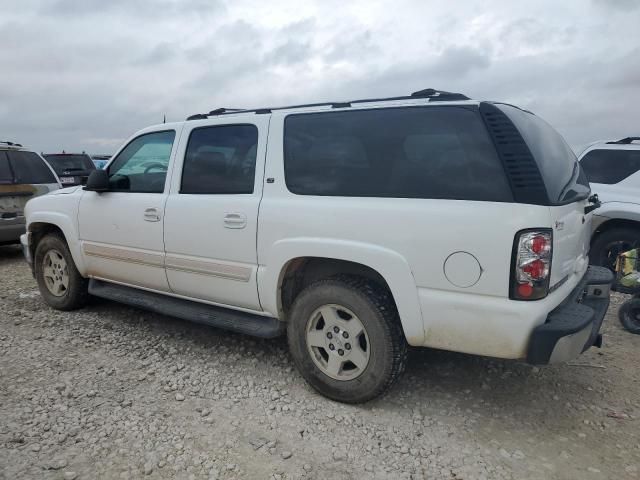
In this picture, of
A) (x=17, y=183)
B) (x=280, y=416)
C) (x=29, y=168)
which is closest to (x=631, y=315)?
(x=280, y=416)

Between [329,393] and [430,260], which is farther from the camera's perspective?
[329,393]

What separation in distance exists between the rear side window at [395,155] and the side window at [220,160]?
0.33 meters

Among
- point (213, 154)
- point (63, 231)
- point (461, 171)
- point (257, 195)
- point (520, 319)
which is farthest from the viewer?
point (63, 231)

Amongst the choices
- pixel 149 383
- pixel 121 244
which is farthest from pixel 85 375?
pixel 121 244

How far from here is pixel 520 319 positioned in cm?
251

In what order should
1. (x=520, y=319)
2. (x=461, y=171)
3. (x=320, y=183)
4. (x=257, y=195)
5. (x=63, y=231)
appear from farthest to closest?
1. (x=63, y=231)
2. (x=257, y=195)
3. (x=320, y=183)
4. (x=461, y=171)
5. (x=520, y=319)

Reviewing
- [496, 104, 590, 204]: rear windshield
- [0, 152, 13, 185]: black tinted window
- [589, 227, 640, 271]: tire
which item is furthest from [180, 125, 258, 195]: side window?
[0, 152, 13, 185]: black tinted window

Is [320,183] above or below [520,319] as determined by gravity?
above

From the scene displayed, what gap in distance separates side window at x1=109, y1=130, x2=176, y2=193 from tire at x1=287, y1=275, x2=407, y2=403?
5.66ft

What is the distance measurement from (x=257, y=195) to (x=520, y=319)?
186 centimetres

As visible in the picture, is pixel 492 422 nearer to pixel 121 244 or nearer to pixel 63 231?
pixel 121 244

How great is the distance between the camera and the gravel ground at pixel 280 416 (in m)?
2.56

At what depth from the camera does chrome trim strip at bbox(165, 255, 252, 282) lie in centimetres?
344

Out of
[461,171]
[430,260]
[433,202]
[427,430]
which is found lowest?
[427,430]
